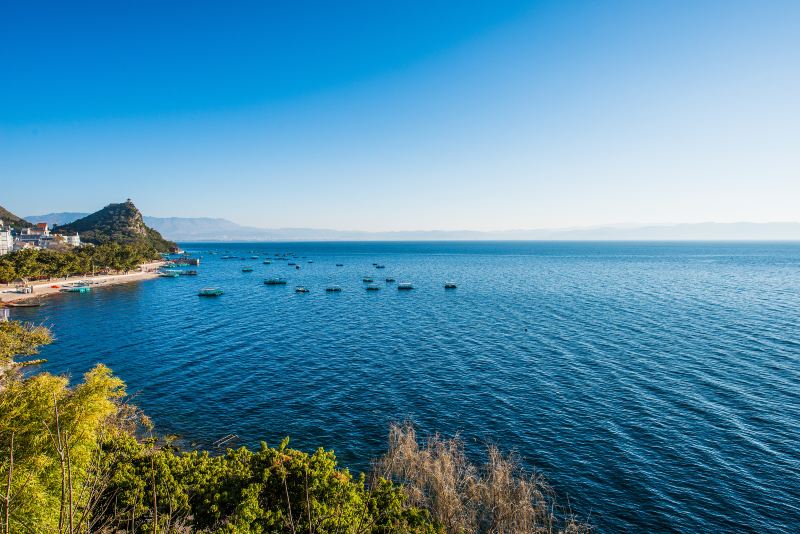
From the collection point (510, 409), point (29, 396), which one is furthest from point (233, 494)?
point (510, 409)

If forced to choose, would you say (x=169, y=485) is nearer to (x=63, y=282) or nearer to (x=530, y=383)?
(x=530, y=383)

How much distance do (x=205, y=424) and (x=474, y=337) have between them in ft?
143

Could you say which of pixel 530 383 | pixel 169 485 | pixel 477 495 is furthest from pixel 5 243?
pixel 477 495

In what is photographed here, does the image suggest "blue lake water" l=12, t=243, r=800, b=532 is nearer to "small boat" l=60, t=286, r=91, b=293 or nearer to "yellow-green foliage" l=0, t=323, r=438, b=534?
"yellow-green foliage" l=0, t=323, r=438, b=534

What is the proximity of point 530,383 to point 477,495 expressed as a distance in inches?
929

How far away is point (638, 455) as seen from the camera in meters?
32.5

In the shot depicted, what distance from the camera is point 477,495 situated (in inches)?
1035

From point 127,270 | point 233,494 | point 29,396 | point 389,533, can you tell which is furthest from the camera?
point 127,270

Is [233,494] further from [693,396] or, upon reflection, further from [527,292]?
[527,292]

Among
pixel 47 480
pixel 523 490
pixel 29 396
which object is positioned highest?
pixel 29 396

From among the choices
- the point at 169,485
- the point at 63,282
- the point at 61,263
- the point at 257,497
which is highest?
the point at 61,263

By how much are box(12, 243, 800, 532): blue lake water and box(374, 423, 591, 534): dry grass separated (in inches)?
101

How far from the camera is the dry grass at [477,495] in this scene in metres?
24.3

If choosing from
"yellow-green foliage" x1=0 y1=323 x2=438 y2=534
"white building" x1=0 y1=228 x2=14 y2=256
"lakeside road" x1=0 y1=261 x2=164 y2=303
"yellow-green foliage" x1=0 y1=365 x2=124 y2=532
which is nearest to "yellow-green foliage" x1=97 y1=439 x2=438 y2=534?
"yellow-green foliage" x1=0 y1=323 x2=438 y2=534
